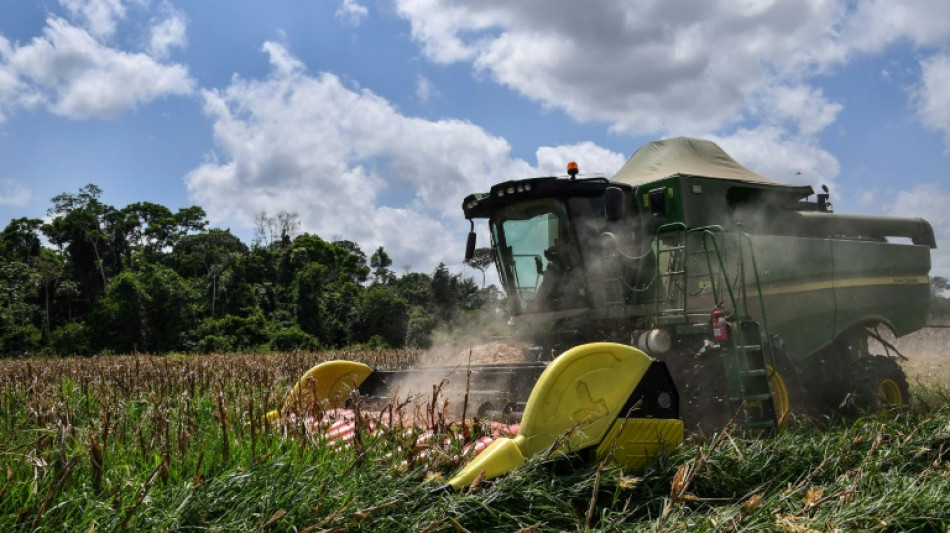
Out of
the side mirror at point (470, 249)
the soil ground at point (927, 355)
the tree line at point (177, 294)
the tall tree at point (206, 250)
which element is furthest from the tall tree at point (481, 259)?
the tall tree at point (206, 250)

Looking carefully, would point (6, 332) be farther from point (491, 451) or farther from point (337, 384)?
point (491, 451)

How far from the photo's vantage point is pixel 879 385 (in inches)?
277

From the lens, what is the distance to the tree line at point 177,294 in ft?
110

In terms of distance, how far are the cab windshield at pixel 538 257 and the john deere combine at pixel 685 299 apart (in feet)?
0.05

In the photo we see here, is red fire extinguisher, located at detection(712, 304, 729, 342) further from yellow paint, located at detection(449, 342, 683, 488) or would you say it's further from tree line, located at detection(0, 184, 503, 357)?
tree line, located at detection(0, 184, 503, 357)

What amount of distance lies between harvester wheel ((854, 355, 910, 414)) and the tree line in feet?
61.9

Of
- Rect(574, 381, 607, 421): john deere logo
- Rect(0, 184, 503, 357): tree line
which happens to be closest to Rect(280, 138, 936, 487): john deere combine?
Rect(574, 381, 607, 421): john deere logo

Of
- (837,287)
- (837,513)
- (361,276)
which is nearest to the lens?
(837,513)

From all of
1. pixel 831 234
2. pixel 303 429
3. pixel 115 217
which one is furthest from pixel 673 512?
pixel 115 217

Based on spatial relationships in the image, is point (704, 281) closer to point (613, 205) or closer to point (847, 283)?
point (613, 205)

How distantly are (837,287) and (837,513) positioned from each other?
466 centimetres

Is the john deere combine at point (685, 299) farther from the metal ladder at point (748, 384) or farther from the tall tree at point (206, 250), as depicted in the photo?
the tall tree at point (206, 250)

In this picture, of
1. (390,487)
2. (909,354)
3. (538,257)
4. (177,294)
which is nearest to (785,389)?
(538,257)

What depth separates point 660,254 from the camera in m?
6.65
